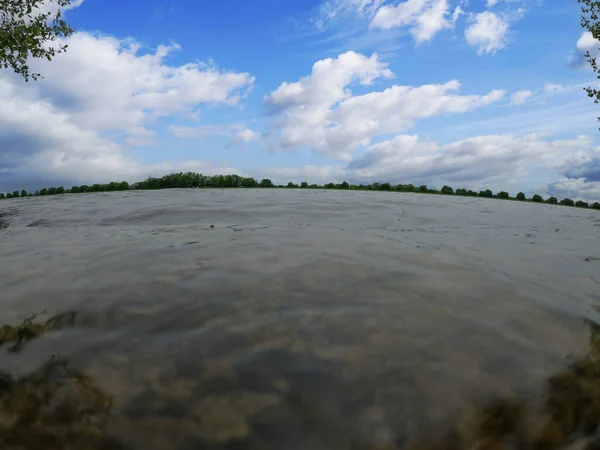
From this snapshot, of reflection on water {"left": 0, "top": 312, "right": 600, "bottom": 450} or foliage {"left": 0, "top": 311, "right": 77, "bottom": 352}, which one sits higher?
foliage {"left": 0, "top": 311, "right": 77, "bottom": 352}

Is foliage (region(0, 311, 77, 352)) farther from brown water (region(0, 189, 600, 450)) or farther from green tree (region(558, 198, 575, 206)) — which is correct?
green tree (region(558, 198, 575, 206))

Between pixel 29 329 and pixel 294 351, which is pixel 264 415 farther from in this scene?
pixel 29 329

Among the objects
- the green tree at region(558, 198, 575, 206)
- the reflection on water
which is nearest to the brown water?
the reflection on water

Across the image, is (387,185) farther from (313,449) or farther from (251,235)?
(313,449)

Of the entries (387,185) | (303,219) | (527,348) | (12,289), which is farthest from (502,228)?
(387,185)

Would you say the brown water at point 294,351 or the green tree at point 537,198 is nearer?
the brown water at point 294,351

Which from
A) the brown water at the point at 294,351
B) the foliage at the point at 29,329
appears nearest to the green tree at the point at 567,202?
the brown water at the point at 294,351

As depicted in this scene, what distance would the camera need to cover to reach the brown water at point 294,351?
1.93m

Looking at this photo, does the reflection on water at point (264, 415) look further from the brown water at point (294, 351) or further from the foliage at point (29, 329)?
the foliage at point (29, 329)

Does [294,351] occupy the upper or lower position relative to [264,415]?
upper

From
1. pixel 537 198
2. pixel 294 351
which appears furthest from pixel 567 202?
pixel 294 351

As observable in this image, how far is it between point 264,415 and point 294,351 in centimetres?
60

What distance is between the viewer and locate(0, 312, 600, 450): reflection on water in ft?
6.10

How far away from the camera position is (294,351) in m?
2.56
